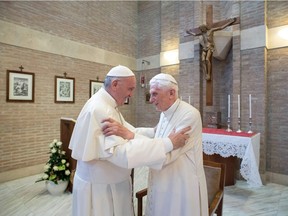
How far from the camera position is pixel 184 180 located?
1580 millimetres

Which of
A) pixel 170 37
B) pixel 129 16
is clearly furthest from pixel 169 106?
pixel 129 16

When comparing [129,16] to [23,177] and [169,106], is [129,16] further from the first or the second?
[169,106]

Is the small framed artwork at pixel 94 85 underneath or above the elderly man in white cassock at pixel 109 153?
above

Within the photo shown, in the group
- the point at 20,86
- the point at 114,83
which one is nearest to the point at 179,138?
the point at 114,83

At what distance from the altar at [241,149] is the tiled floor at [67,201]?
0.32 m

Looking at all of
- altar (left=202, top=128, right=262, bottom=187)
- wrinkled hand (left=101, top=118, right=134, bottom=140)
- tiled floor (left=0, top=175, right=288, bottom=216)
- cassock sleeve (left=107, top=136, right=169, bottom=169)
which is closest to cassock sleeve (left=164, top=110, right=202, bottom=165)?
cassock sleeve (left=107, top=136, right=169, bottom=169)

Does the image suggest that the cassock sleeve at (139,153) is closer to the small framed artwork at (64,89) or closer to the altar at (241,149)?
the altar at (241,149)

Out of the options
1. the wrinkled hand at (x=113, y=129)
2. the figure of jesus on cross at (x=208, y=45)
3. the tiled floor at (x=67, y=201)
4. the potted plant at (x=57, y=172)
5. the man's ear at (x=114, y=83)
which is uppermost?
the figure of jesus on cross at (x=208, y=45)

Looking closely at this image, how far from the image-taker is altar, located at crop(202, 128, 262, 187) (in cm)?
349

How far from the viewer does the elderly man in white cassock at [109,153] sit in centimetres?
141

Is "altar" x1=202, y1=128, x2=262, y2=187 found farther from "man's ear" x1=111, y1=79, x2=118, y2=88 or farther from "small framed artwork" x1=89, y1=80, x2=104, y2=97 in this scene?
"small framed artwork" x1=89, y1=80, x2=104, y2=97

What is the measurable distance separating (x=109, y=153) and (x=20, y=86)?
169 inches

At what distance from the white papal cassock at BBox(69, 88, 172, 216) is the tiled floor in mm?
1924

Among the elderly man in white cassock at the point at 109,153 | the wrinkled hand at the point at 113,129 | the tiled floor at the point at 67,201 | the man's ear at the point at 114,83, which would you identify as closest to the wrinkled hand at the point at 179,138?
the elderly man in white cassock at the point at 109,153
